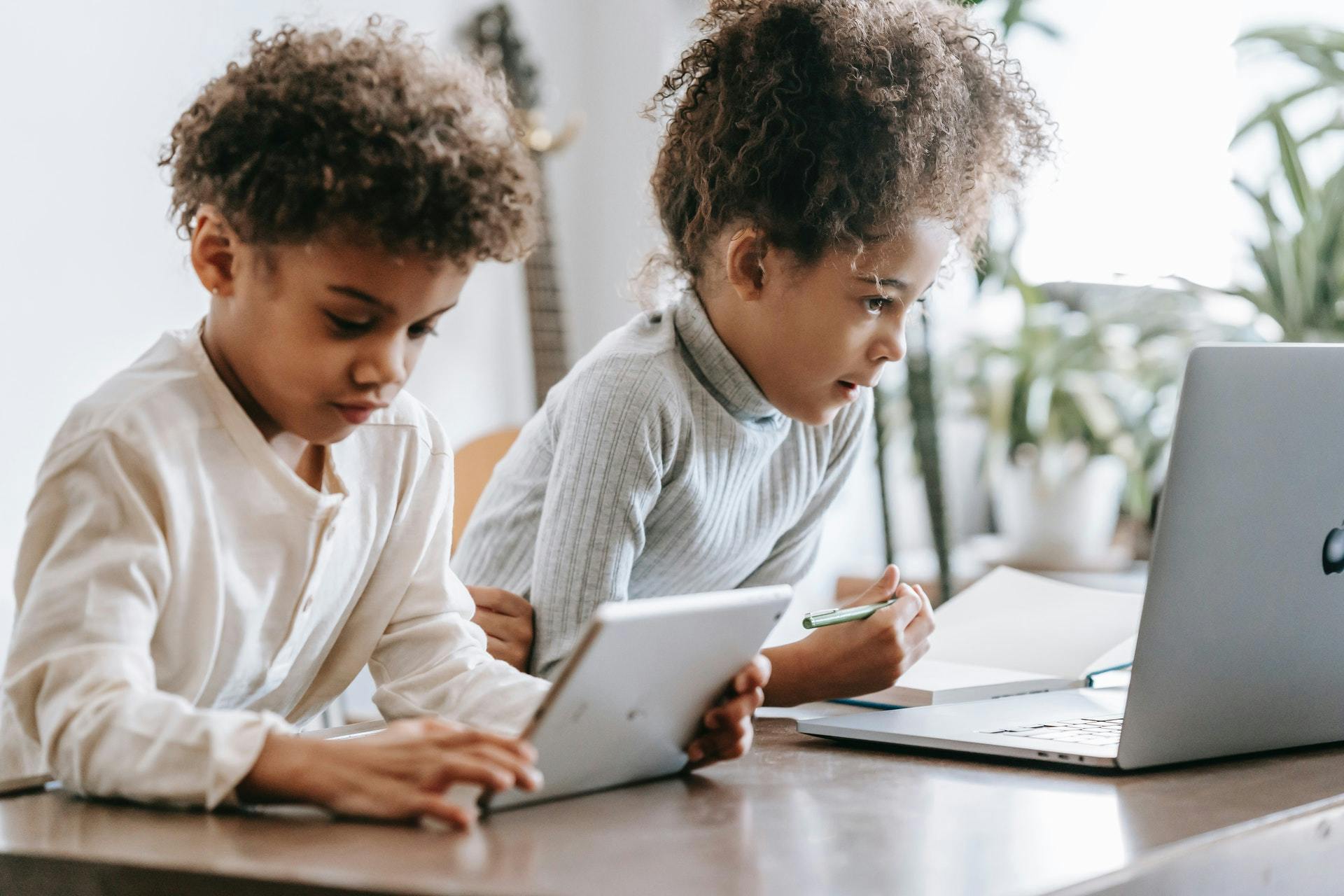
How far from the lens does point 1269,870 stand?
0.70 meters

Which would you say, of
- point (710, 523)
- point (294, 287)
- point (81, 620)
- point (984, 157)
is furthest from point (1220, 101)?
point (81, 620)

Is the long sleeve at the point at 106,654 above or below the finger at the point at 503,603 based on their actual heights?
above

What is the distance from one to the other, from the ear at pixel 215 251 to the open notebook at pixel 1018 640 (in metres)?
0.57

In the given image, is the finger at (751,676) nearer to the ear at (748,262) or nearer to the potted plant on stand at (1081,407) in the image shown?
the ear at (748,262)

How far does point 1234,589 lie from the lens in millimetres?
833

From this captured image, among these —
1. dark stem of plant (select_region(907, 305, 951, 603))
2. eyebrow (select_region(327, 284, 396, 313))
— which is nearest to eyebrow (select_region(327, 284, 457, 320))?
eyebrow (select_region(327, 284, 396, 313))

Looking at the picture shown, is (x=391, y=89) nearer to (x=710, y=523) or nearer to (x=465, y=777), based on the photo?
(x=465, y=777)

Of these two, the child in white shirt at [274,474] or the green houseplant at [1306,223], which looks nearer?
the child in white shirt at [274,474]

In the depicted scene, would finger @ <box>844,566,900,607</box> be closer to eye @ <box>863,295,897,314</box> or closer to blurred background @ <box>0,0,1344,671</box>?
eye @ <box>863,295,897,314</box>

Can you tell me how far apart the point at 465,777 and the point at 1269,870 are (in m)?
0.42

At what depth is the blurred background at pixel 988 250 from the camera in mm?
1961

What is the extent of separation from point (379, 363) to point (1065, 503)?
81.1 inches

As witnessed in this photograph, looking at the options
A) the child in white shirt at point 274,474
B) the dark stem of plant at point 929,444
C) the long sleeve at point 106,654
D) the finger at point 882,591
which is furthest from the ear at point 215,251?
the dark stem of plant at point 929,444

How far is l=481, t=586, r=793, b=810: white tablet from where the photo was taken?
24.7 inches
